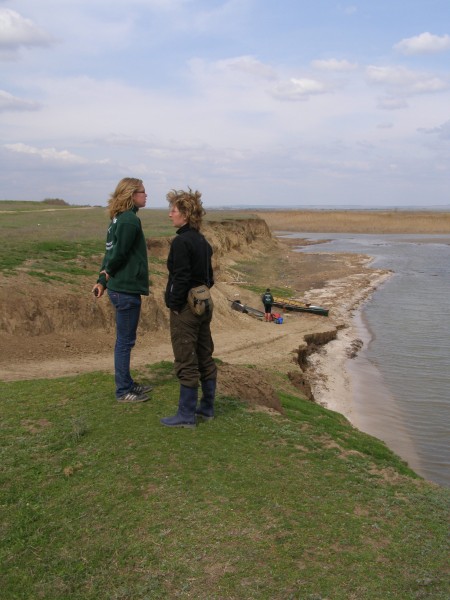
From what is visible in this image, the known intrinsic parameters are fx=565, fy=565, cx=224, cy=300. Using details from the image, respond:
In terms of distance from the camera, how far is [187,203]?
5926mm

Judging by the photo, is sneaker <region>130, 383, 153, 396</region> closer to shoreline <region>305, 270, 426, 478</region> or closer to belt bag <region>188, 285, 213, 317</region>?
belt bag <region>188, 285, 213, 317</region>

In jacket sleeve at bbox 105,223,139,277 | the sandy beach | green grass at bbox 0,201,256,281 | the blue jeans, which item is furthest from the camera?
green grass at bbox 0,201,256,281

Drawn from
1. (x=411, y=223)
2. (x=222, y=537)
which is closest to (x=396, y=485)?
(x=222, y=537)

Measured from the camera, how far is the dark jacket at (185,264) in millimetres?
5910

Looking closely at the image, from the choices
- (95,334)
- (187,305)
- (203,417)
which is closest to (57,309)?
(95,334)

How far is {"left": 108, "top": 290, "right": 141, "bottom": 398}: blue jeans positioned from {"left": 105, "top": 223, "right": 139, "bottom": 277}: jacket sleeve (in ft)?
1.11

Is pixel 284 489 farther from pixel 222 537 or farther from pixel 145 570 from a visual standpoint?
pixel 145 570

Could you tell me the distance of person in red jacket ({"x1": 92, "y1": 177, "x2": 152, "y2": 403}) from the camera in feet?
21.1

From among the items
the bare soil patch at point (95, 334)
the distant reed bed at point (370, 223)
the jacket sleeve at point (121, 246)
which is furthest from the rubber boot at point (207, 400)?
the distant reed bed at point (370, 223)

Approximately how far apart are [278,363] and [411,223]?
90664 mm

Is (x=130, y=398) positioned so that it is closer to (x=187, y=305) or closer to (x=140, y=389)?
(x=140, y=389)

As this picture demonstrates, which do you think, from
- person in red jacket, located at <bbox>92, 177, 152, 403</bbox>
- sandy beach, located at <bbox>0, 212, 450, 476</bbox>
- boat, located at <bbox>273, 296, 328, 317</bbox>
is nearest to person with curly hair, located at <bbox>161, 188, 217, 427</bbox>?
person in red jacket, located at <bbox>92, 177, 152, 403</bbox>

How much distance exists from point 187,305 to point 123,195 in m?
1.49

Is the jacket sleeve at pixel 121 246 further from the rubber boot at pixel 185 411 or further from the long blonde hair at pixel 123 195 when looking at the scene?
the rubber boot at pixel 185 411
